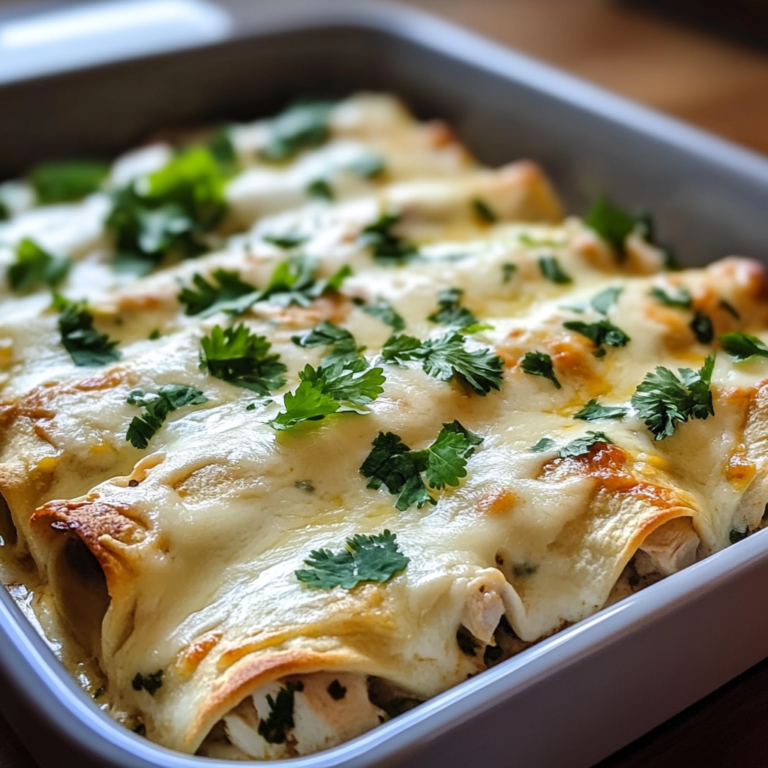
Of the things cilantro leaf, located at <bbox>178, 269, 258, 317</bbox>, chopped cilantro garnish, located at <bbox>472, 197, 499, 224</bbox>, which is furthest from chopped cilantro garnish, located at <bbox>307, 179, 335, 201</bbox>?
cilantro leaf, located at <bbox>178, 269, 258, 317</bbox>

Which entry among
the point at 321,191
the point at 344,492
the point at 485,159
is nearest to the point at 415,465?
the point at 344,492

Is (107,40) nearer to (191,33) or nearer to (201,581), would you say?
(191,33)

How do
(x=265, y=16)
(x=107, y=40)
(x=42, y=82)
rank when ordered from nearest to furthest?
1. (x=42, y=82)
2. (x=107, y=40)
3. (x=265, y=16)

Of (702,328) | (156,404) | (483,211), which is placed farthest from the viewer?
(483,211)

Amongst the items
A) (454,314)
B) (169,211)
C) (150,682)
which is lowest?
(150,682)

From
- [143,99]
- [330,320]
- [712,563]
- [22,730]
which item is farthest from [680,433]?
[143,99]

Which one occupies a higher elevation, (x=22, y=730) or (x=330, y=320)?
(x=330, y=320)

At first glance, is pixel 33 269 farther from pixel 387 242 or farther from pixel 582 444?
pixel 582 444

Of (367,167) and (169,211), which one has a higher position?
(367,167)
